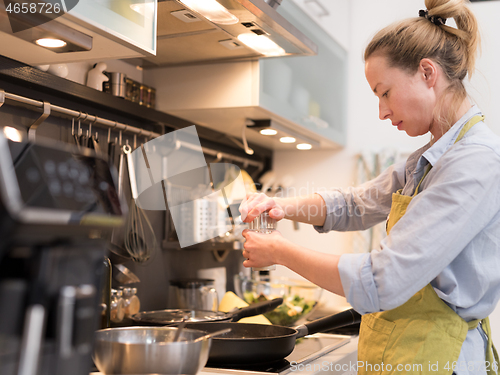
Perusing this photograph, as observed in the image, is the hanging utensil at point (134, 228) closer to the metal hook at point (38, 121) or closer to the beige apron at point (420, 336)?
the metal hook at point (38, 121)

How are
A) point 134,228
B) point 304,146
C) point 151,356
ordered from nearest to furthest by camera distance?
point 151,356 → point 134,228 → point 304,146

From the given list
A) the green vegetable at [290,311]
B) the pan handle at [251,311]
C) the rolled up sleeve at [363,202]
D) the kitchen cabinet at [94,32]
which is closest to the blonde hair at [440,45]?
the rolled up sleeve at [363,202]

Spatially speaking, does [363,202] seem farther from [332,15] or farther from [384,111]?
[332,15]

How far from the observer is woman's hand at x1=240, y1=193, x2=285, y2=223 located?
3.44 ft

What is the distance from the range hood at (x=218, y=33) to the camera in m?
1.08

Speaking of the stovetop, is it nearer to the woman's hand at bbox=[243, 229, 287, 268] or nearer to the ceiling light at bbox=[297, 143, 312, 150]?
the woman's hand at bbox=[243, 229, 287, 268]

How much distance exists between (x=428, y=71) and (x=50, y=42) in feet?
2.23

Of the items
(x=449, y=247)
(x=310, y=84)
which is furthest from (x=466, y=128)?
(x=310, y=84)

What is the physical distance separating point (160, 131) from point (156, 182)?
17 centimetres

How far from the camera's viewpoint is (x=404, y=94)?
0.95 meters

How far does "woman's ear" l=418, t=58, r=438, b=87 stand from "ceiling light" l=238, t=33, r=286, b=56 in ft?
1.40

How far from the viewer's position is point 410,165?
1.08 metres

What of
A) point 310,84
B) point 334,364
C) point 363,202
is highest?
point 310,84

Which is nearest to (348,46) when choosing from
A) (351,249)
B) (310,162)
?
(310,162)
